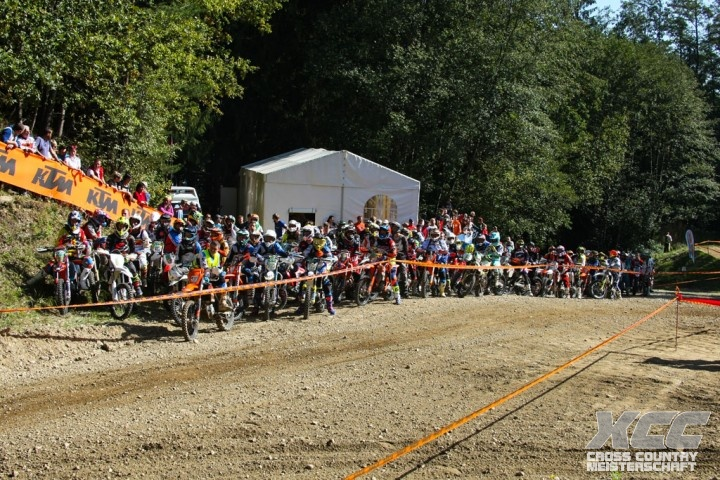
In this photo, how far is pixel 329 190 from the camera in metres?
→ 20.4

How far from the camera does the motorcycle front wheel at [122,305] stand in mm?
11414

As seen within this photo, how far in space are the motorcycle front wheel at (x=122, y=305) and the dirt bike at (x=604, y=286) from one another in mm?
15502

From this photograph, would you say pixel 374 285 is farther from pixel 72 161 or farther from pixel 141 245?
pixel 72 161

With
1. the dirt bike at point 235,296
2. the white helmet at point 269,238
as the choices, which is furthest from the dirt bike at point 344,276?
the dirt bike at point 235,296

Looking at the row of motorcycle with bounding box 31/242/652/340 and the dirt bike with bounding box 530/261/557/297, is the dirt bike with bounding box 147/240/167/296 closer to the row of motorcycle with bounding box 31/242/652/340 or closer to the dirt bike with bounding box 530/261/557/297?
the row of motorcycle with bounding box 31/242/652/340

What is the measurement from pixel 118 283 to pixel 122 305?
36 cm

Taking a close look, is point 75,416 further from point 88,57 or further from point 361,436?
point 88,57

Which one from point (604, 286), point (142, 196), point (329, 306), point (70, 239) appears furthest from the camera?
point (604, 286)

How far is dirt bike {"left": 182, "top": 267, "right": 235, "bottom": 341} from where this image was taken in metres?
10.8

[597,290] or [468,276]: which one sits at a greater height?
[468,276]

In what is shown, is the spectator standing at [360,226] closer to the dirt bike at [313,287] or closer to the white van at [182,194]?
the dirt bike at [313,287]

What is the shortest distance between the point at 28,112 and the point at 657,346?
609 inches

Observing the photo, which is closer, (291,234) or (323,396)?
(323,396)
